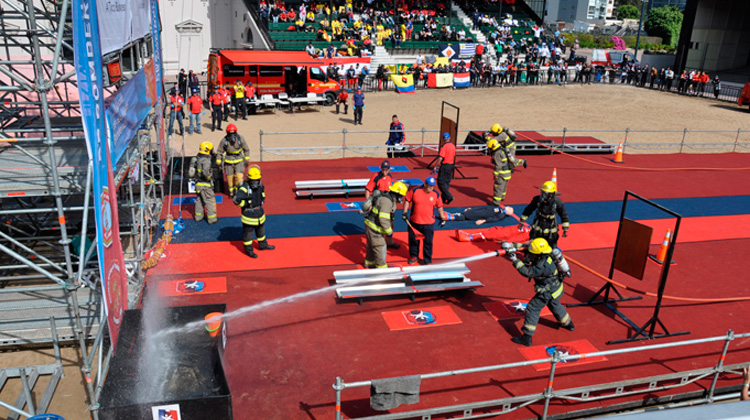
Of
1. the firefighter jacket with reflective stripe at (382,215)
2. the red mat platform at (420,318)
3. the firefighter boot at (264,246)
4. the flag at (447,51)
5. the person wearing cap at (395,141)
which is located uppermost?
the flag at (447,51)

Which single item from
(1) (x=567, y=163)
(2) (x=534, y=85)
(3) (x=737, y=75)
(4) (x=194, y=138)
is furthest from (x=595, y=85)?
(4) (x=194, y=138)

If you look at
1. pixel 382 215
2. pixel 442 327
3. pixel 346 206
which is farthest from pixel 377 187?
pixel 346 206

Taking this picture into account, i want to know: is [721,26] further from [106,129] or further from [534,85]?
[106,129]

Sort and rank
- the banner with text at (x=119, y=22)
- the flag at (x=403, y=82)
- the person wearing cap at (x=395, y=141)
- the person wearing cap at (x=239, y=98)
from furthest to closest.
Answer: the flag at (x=403, y=82)
the person wearing cap at (x=239, y=98)
the person wearing cap at (x=395, y=141)
the banner with text at (x=119, y=22)

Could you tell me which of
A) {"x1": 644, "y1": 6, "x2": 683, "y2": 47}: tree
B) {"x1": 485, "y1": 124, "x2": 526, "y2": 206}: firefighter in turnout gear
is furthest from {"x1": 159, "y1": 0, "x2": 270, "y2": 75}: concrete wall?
{"x1": 644, "y1": 6, "x2": 683, "y2": 47}: tree

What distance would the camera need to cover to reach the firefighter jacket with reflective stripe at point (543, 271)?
9.15 m

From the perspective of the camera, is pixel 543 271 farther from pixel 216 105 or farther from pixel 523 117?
pixel 523 117

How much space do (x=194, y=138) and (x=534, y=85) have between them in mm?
26338

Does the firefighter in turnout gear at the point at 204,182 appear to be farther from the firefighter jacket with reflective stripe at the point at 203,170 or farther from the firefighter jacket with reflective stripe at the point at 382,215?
the firefighter jacket with reflective stripe at the point at 382,215

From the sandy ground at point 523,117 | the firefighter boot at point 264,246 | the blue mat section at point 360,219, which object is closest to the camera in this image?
the firefighter boot at point 264,246

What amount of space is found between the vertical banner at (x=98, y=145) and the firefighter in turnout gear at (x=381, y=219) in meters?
4.67

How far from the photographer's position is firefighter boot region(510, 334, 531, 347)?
30.8 feet

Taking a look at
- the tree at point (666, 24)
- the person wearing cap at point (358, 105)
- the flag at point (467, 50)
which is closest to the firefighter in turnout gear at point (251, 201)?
the person wearing cap at point (358, 105)

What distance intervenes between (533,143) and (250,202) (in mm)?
13439
